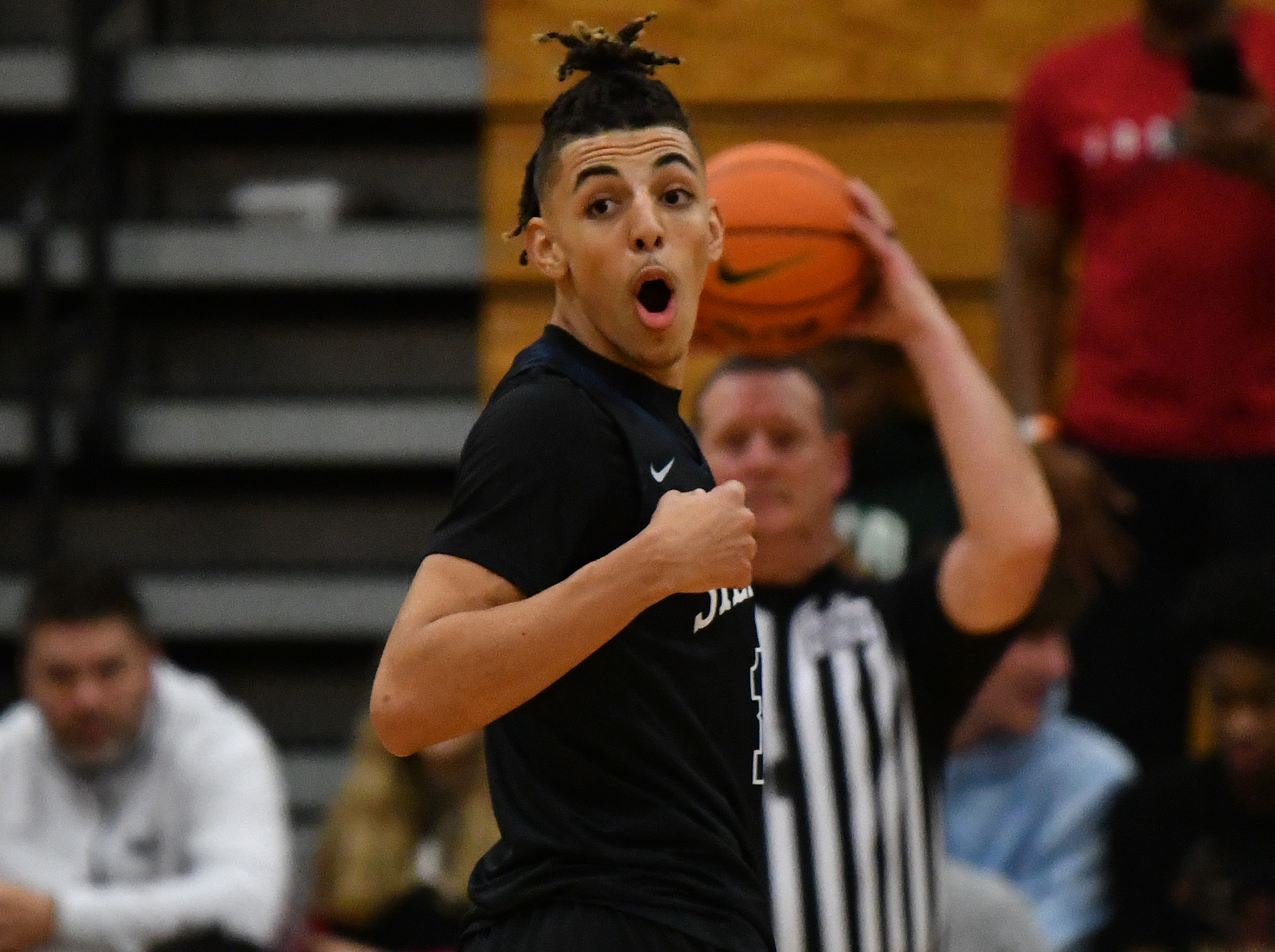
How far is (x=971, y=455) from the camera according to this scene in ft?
10.00

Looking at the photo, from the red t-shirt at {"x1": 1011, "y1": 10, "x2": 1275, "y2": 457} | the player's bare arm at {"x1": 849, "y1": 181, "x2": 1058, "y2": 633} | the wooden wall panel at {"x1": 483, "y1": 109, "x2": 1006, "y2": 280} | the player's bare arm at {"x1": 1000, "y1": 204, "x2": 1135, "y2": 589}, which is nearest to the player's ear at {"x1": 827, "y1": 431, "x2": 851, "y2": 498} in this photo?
the player's bare arm at {"x1": 849, "y1": 181, "x2": 1058, "y2": 633}

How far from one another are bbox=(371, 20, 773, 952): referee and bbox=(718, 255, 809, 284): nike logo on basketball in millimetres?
840

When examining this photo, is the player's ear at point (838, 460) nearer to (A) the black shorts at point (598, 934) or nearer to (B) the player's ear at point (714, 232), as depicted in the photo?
(B) the player's ear at point (714, 232)

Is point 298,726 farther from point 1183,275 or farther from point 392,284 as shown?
point 1183,275

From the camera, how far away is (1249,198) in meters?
4.50

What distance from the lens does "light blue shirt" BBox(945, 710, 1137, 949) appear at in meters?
4.20

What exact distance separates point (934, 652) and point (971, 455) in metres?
0.36

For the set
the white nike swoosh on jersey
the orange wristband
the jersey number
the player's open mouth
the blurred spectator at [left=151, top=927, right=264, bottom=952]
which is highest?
the player's open mouth

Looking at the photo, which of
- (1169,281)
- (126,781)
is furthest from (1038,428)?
(126,781)

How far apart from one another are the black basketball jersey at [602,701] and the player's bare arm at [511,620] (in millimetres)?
47

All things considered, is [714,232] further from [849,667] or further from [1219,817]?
[1219,817]

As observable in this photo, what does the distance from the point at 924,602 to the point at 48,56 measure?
3.98 m

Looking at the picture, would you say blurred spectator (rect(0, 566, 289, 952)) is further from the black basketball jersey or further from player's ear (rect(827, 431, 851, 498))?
the black basketball jersey

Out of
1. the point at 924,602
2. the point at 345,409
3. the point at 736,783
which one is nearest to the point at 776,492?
the point at 924,602
